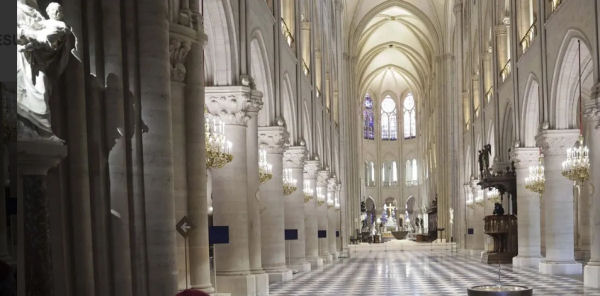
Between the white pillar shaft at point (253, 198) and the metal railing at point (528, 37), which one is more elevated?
the metal railing at point (528, 37)

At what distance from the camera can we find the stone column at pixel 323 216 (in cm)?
3387

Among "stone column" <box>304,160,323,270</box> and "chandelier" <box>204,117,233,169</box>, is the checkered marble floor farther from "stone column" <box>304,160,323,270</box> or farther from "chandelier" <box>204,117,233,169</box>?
"chandelier" <box>204,117,233,169</box>

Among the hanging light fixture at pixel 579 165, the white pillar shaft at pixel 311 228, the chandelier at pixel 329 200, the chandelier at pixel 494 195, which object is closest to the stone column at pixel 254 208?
the hanging light fixture at pixel 579 165

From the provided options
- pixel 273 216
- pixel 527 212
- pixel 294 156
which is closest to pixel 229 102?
pixel 273 216

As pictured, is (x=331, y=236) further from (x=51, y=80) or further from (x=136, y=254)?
(x=51, y=80)

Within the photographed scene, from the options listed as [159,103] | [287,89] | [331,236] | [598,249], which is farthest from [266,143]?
[331,236]

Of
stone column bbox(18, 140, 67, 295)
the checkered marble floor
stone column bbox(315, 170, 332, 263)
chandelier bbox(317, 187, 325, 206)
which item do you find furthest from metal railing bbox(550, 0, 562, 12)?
stone column bbox(18, 140, 67, 295)

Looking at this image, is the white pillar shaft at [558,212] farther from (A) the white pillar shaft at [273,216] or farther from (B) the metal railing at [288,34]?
(B) the metal railing at [288,34]

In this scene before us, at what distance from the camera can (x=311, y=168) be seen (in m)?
29.9

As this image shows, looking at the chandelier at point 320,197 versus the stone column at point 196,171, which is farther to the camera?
the chandelier at point 320,197

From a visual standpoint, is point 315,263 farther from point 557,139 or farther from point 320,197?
point 557,139

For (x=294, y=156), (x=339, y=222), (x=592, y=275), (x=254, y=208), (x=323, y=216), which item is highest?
(x=294, y=156)

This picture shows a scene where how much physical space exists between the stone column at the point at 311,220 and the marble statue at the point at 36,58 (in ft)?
76.9

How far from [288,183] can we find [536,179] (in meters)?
8.37
